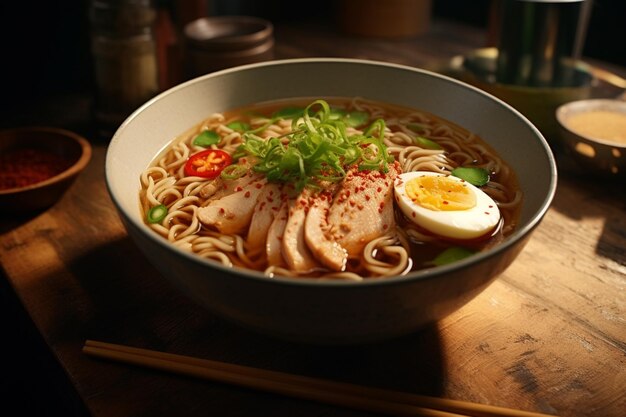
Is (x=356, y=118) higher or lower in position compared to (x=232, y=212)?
higher

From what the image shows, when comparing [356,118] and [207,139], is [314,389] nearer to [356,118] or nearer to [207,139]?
[207,139]

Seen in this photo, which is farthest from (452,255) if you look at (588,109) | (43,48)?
(43,48)

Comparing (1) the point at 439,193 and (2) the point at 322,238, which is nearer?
(2) the point at 322,238

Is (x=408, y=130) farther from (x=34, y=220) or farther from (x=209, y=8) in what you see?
(x=209, y=8)

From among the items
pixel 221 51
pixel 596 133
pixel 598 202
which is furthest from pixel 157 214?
pixel 596 133

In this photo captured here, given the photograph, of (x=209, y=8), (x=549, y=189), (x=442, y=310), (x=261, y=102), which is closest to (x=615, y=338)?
(x=549, y=189)

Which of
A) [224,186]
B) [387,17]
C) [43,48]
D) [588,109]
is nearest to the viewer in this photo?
[224,186]

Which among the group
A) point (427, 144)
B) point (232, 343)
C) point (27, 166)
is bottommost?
point (232, 343)

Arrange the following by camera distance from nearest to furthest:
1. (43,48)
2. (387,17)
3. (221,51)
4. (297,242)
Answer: (297,242) < (221,51) < (43,48) < (387,17)
